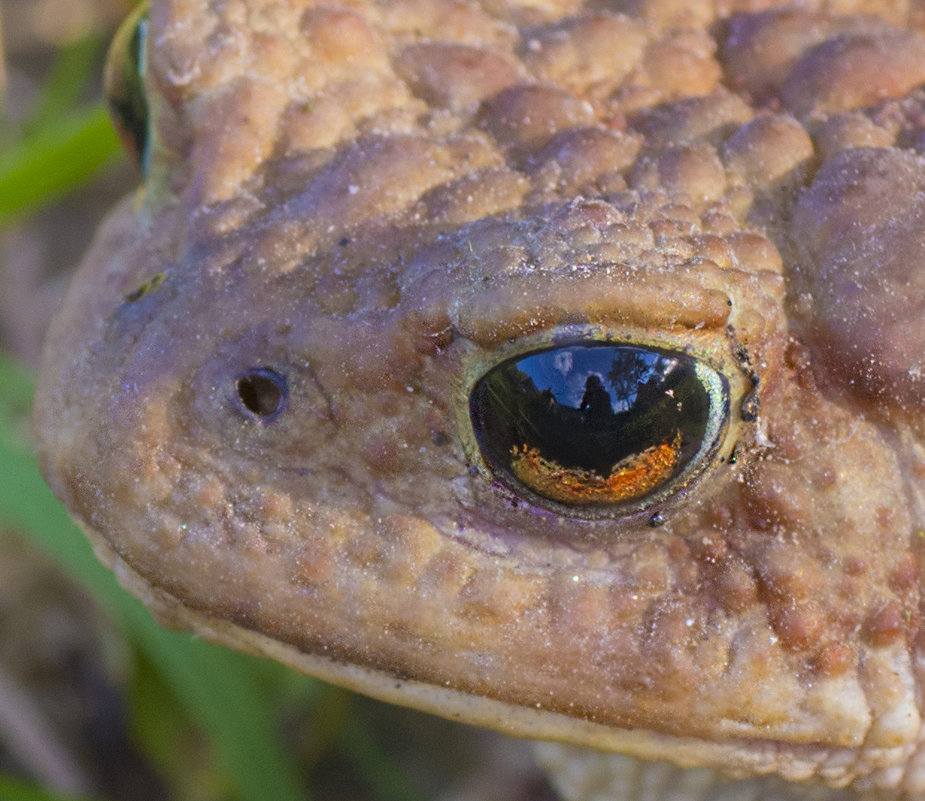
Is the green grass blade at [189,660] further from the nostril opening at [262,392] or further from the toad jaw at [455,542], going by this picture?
the nostril opening at [262,392]

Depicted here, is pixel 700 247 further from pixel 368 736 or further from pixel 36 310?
pixel 36 310

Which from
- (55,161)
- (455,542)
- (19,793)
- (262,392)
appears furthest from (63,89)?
(455,542)

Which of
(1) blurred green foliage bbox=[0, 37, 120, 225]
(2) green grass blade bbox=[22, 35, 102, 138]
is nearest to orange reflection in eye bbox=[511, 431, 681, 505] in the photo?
(1) blurred green foliage bbox=[0, 37, 120, 225]

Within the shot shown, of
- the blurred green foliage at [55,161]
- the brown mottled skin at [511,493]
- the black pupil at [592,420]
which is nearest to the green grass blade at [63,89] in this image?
the blurred green foliage at [55,161]

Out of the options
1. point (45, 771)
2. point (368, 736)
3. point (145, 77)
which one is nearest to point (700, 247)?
point (145, 77)

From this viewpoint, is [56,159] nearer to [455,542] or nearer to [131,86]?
[131,86]
